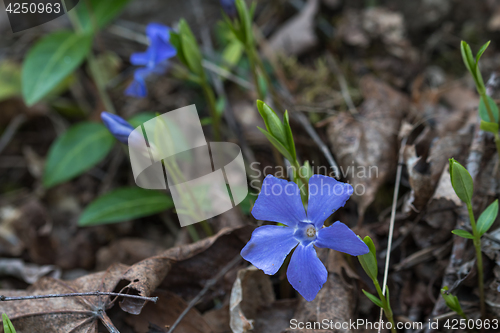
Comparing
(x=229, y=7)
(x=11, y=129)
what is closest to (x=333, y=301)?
(x=229, y=7)

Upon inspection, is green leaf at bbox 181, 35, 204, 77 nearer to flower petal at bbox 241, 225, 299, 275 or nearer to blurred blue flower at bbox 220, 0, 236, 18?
blurred blue flower at bbox 220, 0, 236, 18

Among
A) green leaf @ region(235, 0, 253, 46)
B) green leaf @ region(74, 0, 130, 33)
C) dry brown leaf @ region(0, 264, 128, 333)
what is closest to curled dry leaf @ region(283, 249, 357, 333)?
dry brown leaf @ region(0, 264, 128, 333)

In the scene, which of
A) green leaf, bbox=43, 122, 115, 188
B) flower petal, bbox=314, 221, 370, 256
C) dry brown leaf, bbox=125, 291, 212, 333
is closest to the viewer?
flower petal, bbox=314, 221, 370, 256

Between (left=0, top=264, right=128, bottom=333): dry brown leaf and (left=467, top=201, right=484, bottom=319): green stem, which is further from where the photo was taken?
(left=0, top=264, right=128, bottom=333): dry brown leaf

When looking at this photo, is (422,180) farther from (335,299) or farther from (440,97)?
(440,97)

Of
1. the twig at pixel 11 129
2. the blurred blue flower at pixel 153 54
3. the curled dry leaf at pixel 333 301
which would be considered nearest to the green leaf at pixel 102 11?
the blurred blue flower at pixel 153 54

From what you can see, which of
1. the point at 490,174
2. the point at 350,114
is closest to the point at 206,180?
the point at 350,114

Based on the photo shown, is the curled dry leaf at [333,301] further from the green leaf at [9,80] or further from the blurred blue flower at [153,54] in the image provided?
the green leaf at [9,80]

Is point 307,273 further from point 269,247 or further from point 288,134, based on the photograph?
point 288,134
